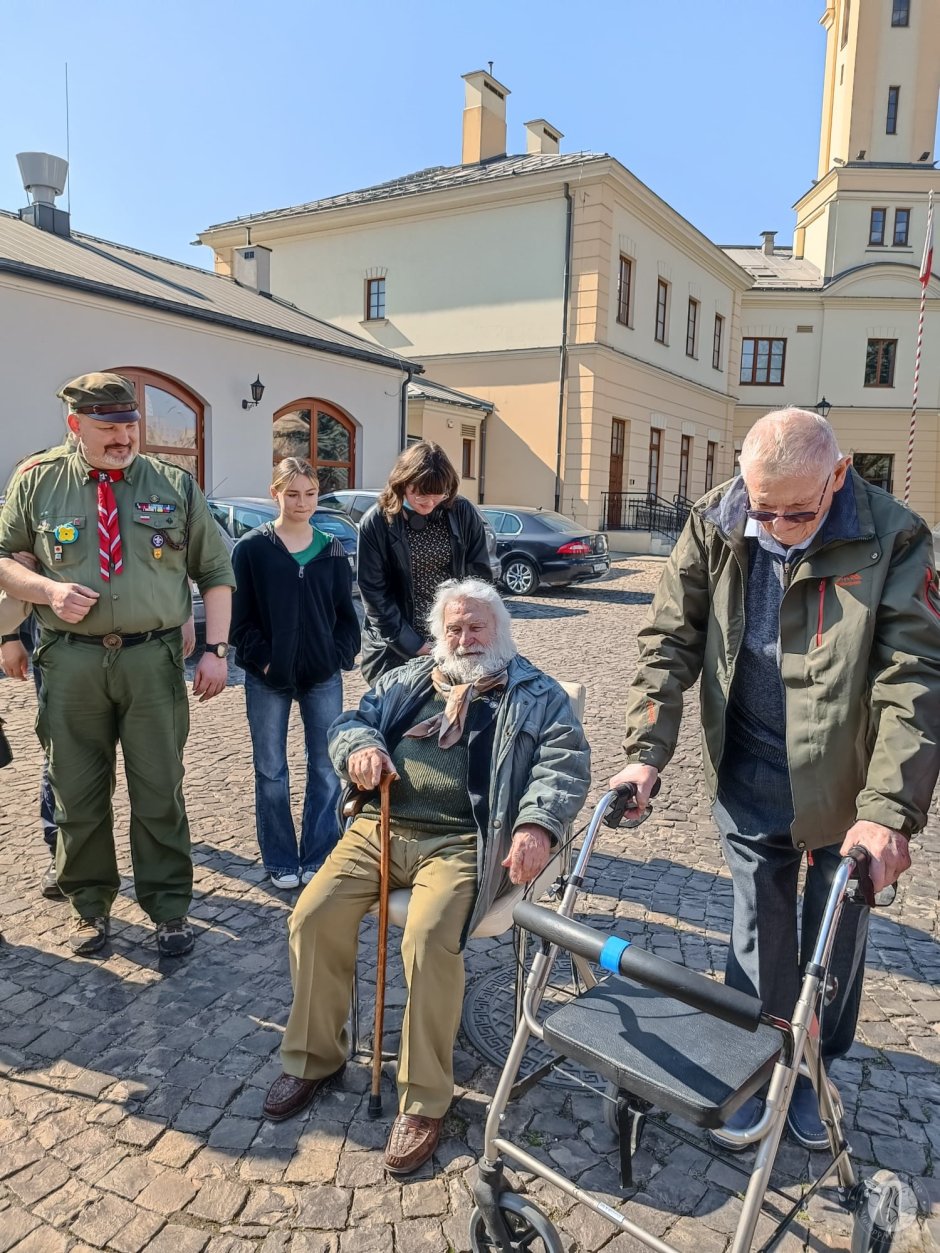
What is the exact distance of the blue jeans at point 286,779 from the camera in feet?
13.6

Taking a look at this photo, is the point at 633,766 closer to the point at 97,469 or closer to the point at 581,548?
the point at 97,469

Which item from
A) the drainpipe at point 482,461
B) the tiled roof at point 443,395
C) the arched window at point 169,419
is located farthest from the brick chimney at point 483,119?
the arched window at point 169,419

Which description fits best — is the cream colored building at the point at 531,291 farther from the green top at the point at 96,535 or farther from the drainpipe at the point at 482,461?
the green top at the point at 96,535

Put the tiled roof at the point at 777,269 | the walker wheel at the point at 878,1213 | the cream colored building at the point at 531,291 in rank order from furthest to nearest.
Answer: the tiled roof at the point at 777,269, the cream colored building at the point at 531,291, the walker wheel at the point at 878,1213

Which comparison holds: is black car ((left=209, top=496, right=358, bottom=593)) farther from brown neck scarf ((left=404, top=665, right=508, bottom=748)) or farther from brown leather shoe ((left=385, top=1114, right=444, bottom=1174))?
brown leather shoe ((left=385, top=1114, right=444, bottom=1174))

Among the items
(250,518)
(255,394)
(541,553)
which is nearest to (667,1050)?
(250,518)

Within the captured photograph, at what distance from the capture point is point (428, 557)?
4035mm

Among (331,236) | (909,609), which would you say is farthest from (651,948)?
(331,236)

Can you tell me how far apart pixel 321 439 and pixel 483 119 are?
14.0m

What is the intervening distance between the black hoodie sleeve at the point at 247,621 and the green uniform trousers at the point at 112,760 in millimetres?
520

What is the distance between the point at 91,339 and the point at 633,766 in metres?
13.0

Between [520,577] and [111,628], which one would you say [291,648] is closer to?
[111,628]

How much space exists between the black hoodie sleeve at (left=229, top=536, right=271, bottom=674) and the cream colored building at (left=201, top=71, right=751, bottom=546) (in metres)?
19.1

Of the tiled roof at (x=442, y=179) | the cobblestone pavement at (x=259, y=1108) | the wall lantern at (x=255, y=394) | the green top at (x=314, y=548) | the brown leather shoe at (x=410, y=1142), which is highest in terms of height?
the tiled roof at (x=442, y=179)
